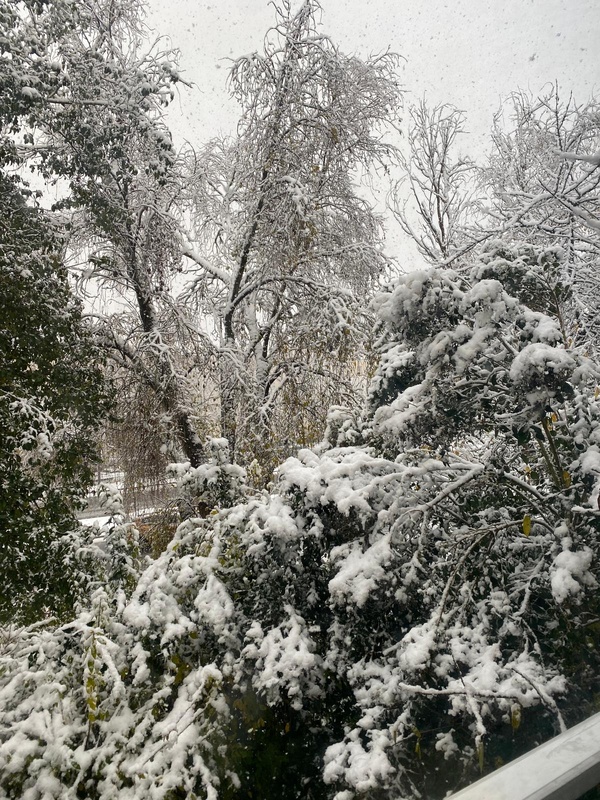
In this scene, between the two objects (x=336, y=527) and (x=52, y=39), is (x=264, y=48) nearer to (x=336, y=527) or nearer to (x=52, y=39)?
(x=52, y=39)

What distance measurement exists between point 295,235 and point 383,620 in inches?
201

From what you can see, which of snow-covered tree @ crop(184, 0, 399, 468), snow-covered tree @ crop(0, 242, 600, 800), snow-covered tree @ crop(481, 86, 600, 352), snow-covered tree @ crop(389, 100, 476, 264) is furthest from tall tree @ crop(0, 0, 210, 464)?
snow-covered tree @ crop(389, 100, 476, 264)

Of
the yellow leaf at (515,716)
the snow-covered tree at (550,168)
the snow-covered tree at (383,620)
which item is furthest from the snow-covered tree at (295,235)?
the yellow leaf at (515,716)

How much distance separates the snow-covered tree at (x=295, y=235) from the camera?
636 cm

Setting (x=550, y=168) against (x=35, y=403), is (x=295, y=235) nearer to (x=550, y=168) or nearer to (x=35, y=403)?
(x=35, y=403)

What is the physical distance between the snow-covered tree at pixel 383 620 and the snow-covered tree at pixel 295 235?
312 centimetres

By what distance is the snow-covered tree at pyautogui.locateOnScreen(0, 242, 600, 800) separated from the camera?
2158mm

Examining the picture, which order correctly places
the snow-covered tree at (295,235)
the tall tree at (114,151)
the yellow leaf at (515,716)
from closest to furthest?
1. the yellow leaf at (515,716)
2. the tall tree at (114,151)
3. the snow-covered tree at (295,235)

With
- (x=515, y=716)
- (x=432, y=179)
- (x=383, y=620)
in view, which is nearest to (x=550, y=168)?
(x=432, y=179)

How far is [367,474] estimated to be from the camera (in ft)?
9.09

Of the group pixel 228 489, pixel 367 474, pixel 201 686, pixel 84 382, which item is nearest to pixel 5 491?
pixel 84 382

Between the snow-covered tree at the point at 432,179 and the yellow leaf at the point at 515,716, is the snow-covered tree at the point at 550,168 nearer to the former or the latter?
the snow-covered tree at the point at 432,179

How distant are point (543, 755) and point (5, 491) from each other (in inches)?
182

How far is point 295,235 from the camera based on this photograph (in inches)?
256
